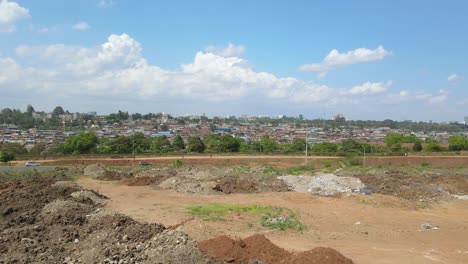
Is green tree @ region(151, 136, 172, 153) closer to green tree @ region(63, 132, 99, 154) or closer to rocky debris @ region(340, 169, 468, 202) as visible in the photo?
green tree @ region(63, 132, 99, 154)

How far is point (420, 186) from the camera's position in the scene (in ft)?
86.1

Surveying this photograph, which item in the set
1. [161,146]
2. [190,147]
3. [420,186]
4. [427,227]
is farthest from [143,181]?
[161,146]

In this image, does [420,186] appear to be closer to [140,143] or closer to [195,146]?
[195,146]

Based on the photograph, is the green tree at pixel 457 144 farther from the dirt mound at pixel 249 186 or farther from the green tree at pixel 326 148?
the dirt mound at pixel 249 186

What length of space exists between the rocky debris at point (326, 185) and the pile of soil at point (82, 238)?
13.9 metres

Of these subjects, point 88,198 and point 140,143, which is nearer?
point 88,198

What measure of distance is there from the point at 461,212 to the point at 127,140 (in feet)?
182

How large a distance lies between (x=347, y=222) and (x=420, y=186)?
11.1 metres

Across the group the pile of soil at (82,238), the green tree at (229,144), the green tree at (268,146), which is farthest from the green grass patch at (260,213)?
the green tree at (268,146)

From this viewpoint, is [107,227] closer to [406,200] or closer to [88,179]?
[406,200]

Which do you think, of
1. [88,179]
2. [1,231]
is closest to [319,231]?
[1,231]

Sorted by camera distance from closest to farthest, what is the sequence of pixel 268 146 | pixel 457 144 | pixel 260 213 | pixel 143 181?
pixel 260 213 < pixel 143 181 < pixel 457 144 < pixel 268 146

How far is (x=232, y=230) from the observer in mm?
15859

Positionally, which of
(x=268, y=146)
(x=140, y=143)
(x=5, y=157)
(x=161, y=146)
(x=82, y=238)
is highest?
(x=82, y=238)
